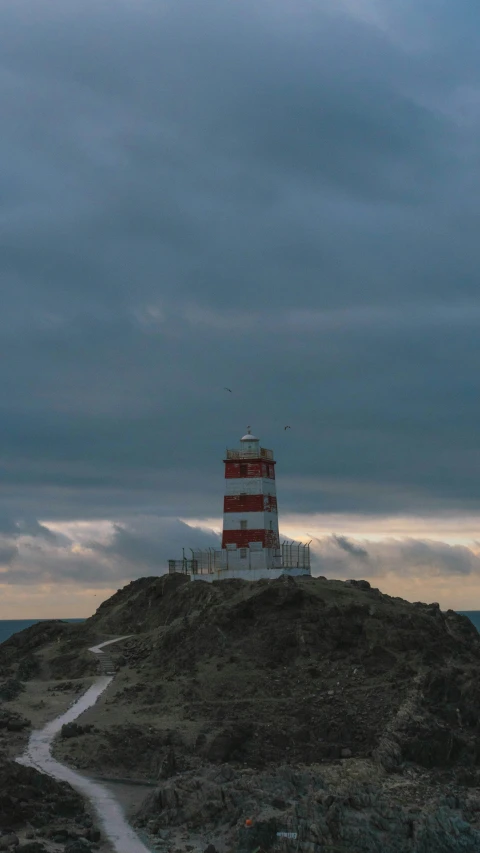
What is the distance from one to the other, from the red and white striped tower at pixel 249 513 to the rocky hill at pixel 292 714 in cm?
506

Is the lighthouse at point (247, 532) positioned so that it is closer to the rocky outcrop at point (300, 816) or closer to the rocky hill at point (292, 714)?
the rocky hill at point (292, 714)

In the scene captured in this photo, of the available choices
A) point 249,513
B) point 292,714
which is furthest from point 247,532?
point 292,714

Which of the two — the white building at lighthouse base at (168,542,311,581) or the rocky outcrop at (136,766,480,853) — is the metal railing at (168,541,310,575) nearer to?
the white building at lighthouse base at (168,542,311,581)

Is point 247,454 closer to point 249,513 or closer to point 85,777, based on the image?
point 249,513

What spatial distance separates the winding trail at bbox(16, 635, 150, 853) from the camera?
145ft

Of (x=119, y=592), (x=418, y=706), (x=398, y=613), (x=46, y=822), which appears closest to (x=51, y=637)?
(x=119, y=592)

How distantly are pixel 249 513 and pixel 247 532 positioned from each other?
4.69ft

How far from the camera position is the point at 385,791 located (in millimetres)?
49906

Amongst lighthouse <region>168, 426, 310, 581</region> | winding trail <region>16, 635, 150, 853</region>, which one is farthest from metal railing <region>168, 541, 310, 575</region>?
winding trail <region>16, 635, 150, 853</region>

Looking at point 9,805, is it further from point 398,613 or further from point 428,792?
point 398,613

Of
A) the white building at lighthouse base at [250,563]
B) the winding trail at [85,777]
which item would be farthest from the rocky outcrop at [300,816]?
the white building at lighthouse base at [250,563]

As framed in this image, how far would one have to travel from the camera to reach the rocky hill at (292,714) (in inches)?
1811

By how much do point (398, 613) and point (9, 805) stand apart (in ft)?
101

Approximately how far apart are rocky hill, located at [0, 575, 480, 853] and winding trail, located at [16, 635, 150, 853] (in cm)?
92
